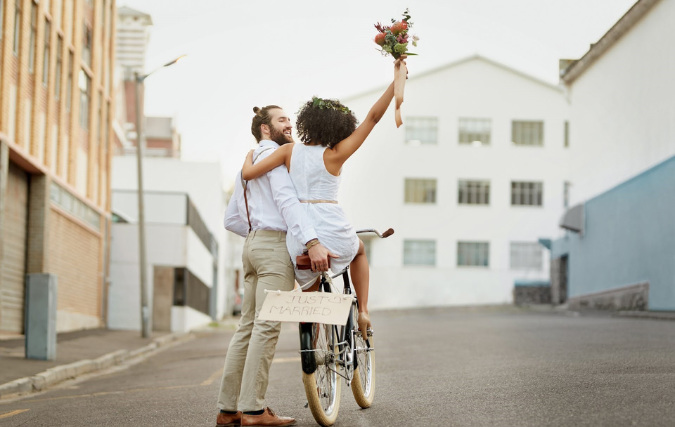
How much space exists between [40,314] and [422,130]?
35.2 m

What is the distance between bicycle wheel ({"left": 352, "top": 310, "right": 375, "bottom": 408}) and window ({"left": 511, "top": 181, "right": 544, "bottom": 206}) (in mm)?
41474

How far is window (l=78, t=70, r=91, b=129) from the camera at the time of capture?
85.5 feet

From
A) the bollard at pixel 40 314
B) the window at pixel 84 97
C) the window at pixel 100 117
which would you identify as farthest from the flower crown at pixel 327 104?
the window at pixel 100 117

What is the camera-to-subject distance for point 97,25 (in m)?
27.7

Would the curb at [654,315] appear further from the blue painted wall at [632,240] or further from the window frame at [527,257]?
the window frame at [527,257]

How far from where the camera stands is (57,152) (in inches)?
901

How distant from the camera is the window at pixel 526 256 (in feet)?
152

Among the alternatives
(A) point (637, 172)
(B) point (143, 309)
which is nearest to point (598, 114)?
(A) point (637, 172)

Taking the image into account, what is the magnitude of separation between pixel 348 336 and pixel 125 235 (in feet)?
83.8

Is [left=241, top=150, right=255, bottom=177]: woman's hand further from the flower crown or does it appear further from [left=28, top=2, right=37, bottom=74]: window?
[left=28, top=2, right=37, bottom=74]: window

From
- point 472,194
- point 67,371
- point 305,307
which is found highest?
point 472,194

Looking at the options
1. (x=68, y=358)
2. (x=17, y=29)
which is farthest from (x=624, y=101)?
(x=68, y=358)

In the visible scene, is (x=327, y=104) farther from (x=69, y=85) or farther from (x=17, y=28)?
(x=69, y=85)

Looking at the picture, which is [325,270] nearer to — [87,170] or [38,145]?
[38,145]
